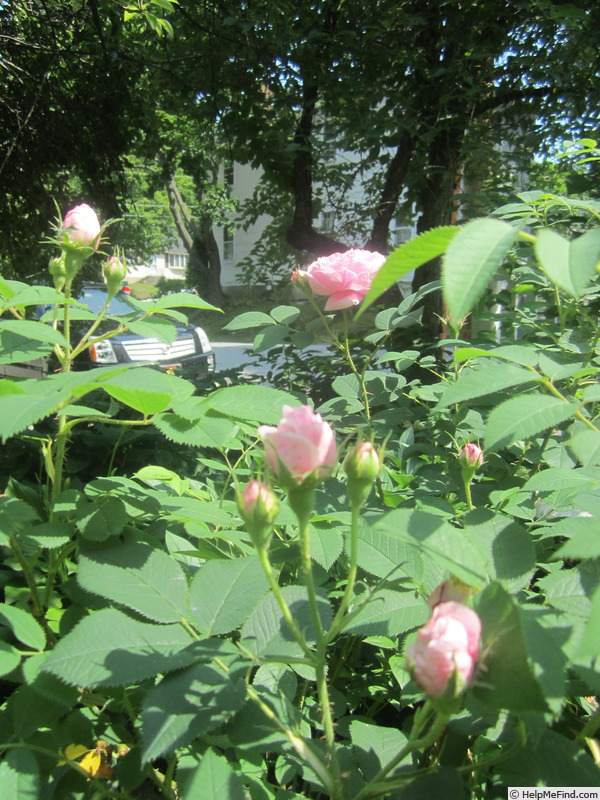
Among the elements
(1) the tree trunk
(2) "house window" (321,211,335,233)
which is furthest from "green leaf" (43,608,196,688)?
(2) "house window" (321,211,335,233)

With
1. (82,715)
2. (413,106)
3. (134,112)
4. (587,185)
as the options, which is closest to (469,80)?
(413,106)

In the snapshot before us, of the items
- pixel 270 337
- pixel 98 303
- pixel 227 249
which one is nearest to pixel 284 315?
pixel 270 337

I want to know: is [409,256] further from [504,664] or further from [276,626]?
[276,626]

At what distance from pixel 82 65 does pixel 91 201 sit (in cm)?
93

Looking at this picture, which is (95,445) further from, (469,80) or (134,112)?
(134,112)

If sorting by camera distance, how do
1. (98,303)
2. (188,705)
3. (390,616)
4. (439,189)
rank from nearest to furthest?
(188,705), (390,616), (439,189), (98,303)

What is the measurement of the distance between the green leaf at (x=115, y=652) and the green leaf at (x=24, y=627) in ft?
0.39

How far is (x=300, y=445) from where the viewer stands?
492 mm

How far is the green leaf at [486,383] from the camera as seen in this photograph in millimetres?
617

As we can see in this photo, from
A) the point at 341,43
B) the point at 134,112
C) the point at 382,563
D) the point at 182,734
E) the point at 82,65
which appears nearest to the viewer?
the point at 182,734

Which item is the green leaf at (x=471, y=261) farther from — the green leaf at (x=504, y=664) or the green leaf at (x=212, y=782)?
the green leaf at (x=212, y=782)

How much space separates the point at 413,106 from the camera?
3.35 meters

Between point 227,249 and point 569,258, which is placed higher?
point 227,249

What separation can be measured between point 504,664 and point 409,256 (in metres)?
0.32
